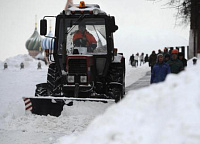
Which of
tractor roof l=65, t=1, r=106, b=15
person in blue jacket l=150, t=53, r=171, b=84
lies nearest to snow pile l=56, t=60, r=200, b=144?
person in blue jacket l=150, t=53, r=171, b=84

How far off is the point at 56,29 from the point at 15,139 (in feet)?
12.3

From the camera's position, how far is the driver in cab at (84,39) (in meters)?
9.30

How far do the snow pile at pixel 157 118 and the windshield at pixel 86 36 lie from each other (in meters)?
4.96

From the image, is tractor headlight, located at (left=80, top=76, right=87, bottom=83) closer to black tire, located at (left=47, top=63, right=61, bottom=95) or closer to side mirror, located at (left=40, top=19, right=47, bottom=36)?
black tire, located at (left=47, top=63, right=61, bottom=95)

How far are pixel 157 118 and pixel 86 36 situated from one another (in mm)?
5787

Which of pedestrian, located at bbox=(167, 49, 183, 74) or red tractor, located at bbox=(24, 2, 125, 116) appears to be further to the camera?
pedestrian, located at bbox=(167, 49, 183, 74)

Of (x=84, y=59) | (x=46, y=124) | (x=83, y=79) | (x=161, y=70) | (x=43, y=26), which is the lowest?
(x=46, y=124)

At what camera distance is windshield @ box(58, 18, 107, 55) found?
367 inches

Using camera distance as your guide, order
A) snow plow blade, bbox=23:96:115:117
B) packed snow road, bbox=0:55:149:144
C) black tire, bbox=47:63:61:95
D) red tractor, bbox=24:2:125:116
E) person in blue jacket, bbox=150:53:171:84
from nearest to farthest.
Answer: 1. packed snow road, bbox=0:55:149:144
2. snow plow blade, bbox=23:96:115:117
3. person in blue jacket, bbox=150:53:171:84
4. red tractor, bbox=24:2:125:116
5. black tire, bbox=47:63:61:95

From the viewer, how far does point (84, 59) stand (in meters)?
9.04

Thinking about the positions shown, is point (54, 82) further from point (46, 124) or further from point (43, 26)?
point (46, 124)

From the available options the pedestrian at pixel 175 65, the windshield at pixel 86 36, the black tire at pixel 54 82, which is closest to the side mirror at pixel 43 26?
the windshield at pixel 86 36

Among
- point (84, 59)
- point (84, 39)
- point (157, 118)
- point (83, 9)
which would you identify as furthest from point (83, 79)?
point (157, 118)

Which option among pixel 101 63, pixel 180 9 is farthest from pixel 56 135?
pixel 180 9
